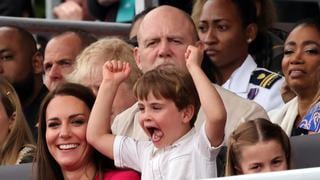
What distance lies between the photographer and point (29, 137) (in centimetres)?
700

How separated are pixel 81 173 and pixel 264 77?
154 cm

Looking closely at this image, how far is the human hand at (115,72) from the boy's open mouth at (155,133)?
457mm

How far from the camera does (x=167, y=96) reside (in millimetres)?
5984

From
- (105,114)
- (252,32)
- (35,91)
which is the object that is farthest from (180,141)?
(35,91)

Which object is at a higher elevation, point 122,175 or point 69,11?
point 69,11

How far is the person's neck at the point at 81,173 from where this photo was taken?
6273 mm

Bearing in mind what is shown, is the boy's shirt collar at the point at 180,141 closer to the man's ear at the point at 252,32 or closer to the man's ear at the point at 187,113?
the man's ear at the point at 187,113

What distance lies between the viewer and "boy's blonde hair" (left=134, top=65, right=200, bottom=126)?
5.99 metres

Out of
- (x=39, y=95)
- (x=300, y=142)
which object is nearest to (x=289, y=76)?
(x=300, y=142)

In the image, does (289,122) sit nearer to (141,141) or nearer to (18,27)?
(141,141)

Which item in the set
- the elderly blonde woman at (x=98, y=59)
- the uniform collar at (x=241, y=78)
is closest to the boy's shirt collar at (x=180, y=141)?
the elderly blonde woman at (x=98, y=59)

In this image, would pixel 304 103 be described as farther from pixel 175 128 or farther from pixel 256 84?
pixel 175 128

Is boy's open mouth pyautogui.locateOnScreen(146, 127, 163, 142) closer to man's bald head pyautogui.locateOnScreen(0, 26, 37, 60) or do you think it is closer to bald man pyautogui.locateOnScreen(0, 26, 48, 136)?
bald man pyautogui.locateOnScreen(0, 26, 48, 136)

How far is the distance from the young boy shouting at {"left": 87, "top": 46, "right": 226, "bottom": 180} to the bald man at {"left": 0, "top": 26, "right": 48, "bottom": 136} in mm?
2291
